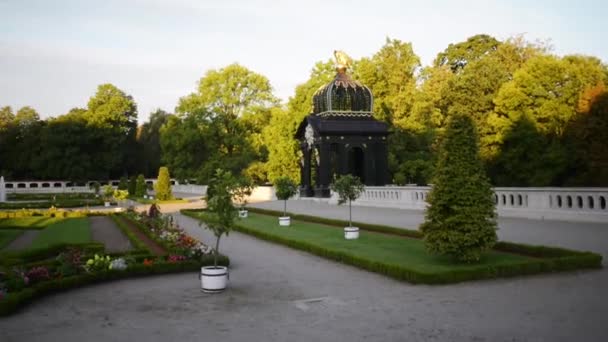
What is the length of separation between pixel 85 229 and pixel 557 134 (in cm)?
2768

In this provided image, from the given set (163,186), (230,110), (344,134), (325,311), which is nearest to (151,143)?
(230,110)

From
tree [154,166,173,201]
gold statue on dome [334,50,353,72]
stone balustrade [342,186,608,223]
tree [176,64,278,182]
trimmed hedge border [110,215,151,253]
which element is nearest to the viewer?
trimmed hedge border [110,215,151,253]

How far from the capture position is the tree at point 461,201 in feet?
37.2

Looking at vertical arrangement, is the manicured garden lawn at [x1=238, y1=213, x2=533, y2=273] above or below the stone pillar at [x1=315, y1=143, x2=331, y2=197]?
below

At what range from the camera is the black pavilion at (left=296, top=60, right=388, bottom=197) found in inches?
1570

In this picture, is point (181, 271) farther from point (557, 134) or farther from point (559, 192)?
point (557, 134)

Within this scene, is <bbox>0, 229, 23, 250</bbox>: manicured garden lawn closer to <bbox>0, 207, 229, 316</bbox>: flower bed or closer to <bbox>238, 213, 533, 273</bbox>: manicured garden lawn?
<bbox>0, 207, 229, 316</bbox>: flower bed

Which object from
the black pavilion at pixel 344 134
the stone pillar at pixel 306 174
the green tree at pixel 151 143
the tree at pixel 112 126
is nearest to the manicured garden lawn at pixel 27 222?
the black pavilion at pixel 344 134

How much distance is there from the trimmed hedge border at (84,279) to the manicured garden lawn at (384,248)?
12.2 ft

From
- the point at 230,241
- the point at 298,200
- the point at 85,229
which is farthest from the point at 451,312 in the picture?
the point at 298,200

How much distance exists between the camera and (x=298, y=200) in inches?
1708

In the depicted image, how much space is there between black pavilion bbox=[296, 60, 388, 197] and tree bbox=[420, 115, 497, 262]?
2778 cm

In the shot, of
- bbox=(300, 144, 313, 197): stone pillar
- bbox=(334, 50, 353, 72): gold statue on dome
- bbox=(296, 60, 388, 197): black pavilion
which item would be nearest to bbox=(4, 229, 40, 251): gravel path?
bbox=(296, 60, 388, 197): black pavilion

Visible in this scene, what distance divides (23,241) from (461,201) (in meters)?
16.8
